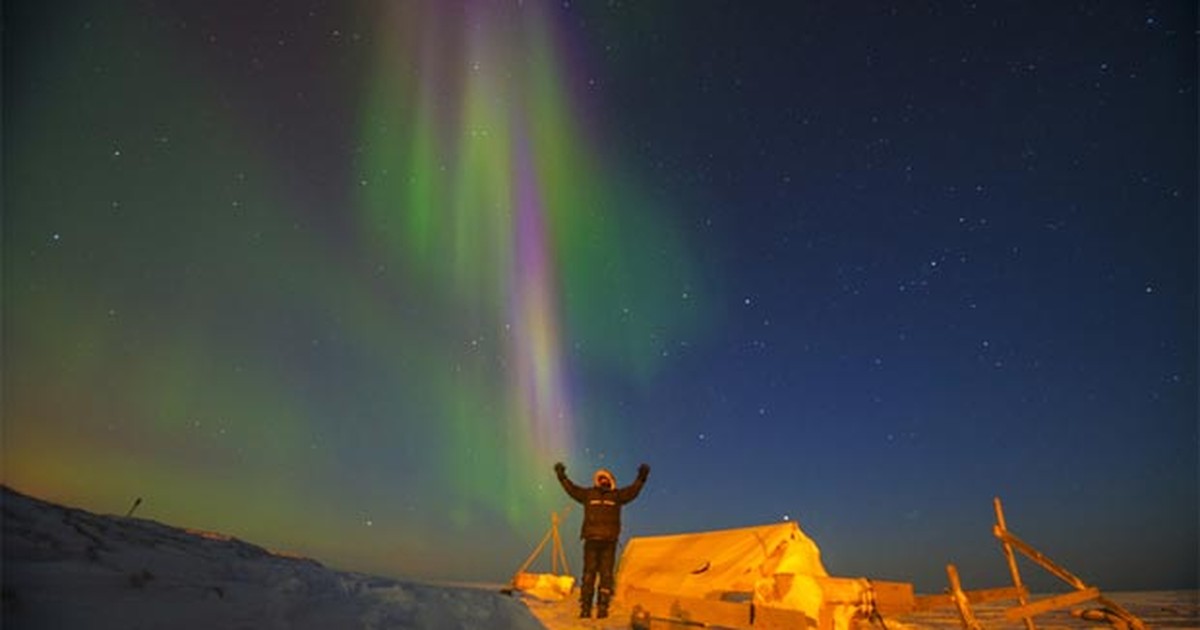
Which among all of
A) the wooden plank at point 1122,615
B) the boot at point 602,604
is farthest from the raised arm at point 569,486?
the wooden plank at point 1122,615

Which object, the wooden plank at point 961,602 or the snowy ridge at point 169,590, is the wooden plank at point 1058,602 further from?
the snowy ridge at point 169,590

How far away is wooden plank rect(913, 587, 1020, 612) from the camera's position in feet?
30.5

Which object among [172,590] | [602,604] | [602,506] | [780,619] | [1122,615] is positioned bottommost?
[602,604]

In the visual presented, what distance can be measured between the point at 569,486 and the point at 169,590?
6572 mm

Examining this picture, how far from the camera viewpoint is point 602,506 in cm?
991

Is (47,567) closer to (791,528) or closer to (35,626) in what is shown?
(35,626)

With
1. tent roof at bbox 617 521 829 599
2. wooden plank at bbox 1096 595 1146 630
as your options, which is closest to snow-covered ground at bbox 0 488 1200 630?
tent roof at bbox 617 521 829 599

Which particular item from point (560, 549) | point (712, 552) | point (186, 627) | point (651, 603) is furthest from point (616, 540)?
point (560, 549)

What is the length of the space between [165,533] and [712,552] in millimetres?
Result: 8700

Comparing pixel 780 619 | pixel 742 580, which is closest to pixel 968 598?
pixel 742 580

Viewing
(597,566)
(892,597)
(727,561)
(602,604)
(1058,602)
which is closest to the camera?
Answer: (892,597)

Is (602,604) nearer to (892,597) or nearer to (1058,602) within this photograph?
(892,597)

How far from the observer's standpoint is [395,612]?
514 centimetres

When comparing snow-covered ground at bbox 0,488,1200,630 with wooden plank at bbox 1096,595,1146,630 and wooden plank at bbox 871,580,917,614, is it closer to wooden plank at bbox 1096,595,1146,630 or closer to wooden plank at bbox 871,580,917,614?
wooden plank at bbox 871,580,917,614
